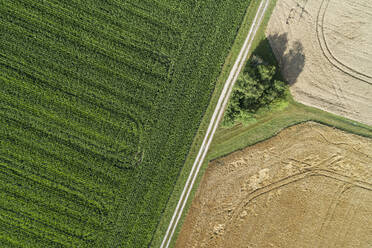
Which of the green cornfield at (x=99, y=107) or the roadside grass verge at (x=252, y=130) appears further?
the roadside grass verge at (x=252, y=130)

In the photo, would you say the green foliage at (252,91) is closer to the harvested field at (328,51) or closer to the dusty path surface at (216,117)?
the dusty path surface at (216,117)

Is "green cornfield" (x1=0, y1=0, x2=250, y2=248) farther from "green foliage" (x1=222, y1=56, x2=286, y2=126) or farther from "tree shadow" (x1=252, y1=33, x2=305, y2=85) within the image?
"tree shadow" (x1=252, y1=33, x2=305, y2=85)

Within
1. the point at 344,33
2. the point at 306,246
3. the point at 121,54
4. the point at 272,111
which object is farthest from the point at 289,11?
the point at 306,246

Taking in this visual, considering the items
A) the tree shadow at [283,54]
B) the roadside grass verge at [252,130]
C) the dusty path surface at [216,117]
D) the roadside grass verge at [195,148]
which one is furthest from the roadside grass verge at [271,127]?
the tree shadow at [283,54]

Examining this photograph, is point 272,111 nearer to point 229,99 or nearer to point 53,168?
point 229,99

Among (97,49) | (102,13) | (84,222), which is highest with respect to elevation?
(102,13)
